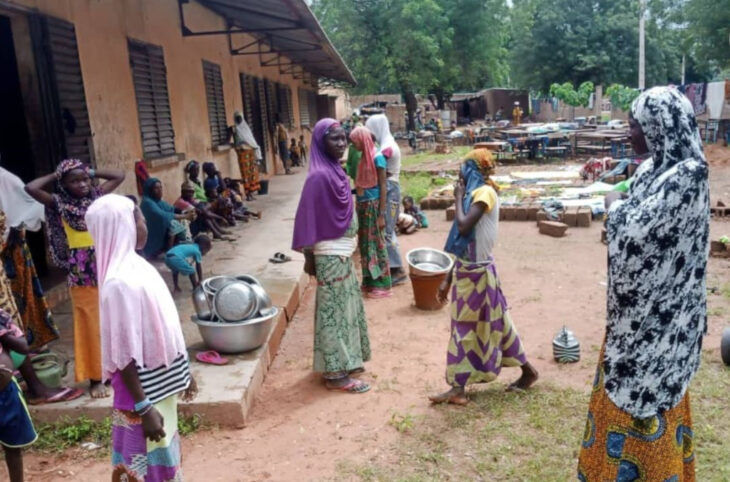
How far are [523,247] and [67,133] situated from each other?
557cm

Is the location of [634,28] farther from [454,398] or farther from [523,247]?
[454,398]

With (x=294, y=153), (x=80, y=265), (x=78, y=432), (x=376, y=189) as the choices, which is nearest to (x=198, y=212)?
(x=376, y=189)

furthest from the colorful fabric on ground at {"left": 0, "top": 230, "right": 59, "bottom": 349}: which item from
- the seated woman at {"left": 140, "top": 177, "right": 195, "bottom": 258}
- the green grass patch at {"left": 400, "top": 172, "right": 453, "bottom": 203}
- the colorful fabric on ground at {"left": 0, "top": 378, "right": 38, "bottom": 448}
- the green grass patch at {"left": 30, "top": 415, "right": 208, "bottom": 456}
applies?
the green grass patch at {"left": 400, "top": 172, "right": 453, "bottom": 203}

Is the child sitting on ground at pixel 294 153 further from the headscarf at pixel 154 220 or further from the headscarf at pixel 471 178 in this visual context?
the headscarf at pixel 471 178

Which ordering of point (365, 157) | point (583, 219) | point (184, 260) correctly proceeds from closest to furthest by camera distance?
point (184, 260) → point (365, 157) → point (583, 219)

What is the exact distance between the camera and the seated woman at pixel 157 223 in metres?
5.41

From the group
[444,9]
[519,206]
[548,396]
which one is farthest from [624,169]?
[444,9]

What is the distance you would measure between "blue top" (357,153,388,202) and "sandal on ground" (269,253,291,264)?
117 centimetres

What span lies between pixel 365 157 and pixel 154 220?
197 centimetres

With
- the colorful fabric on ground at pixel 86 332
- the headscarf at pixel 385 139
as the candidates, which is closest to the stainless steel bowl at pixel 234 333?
the colorful fabric on ground at pixel 86 332

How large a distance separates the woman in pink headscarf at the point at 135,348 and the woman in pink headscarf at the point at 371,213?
345 cm

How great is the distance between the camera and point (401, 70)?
25344mm

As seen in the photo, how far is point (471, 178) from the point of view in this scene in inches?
140

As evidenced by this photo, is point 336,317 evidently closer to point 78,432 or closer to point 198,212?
point 78,432
